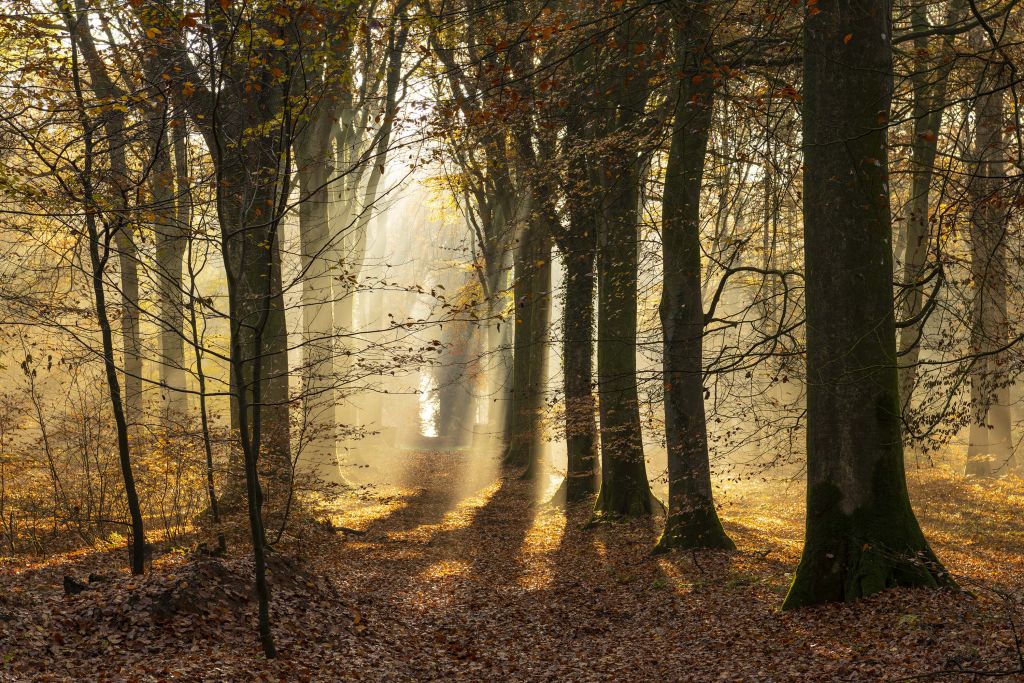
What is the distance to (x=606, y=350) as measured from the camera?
13.0 meters

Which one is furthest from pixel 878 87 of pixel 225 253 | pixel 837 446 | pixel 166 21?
pixel 166 21

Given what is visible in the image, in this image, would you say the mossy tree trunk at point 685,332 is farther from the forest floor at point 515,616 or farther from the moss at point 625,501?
the moss at point 625,501

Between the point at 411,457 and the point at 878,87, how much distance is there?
2550cm

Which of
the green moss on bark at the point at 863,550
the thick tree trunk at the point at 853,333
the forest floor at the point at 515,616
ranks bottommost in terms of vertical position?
the forest floor at the point at 515,616

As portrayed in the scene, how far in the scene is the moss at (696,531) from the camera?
10664 millimetres

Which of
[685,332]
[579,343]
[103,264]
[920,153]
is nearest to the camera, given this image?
[103,264]

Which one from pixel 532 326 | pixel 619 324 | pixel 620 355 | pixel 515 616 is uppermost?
pixel 532 326

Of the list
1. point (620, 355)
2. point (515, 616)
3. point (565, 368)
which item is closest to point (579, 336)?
point (565, 368)

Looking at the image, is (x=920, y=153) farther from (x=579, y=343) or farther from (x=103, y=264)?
(x=103, y=264)

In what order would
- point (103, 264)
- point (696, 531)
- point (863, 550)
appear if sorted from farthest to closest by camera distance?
1. point (696, 531)
2. point (103, 264)
3. point (863, 550)

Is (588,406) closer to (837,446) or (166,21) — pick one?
(837,446)

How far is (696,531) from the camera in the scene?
35.1 feet

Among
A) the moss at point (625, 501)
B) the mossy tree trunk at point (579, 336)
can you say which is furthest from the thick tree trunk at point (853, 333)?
the mossy tree trunk at point (579, 336)

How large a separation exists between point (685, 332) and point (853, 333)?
358cm
